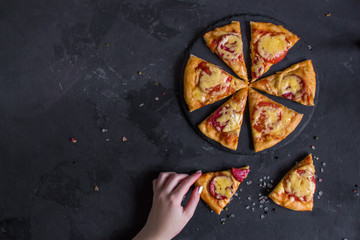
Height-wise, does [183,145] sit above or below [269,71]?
below

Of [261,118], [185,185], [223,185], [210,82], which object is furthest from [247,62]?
[185,185]

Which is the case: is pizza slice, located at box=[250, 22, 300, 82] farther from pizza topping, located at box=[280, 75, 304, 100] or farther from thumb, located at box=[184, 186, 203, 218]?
thumb, located at box=[184, 186, 203, 218]

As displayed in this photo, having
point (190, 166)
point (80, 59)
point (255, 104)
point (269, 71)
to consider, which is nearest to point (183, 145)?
point (190, 166)

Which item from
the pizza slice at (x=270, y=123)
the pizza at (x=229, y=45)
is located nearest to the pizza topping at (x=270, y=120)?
the pizza slice at (x=270, y=123)

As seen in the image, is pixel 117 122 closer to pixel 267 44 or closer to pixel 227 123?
pixel 227 123

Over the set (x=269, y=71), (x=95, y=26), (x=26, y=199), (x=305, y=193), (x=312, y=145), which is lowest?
(x=305, y=193)

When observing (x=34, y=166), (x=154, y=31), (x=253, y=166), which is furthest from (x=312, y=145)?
(x=34, y=166)

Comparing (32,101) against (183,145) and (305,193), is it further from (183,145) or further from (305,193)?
(305,193)
